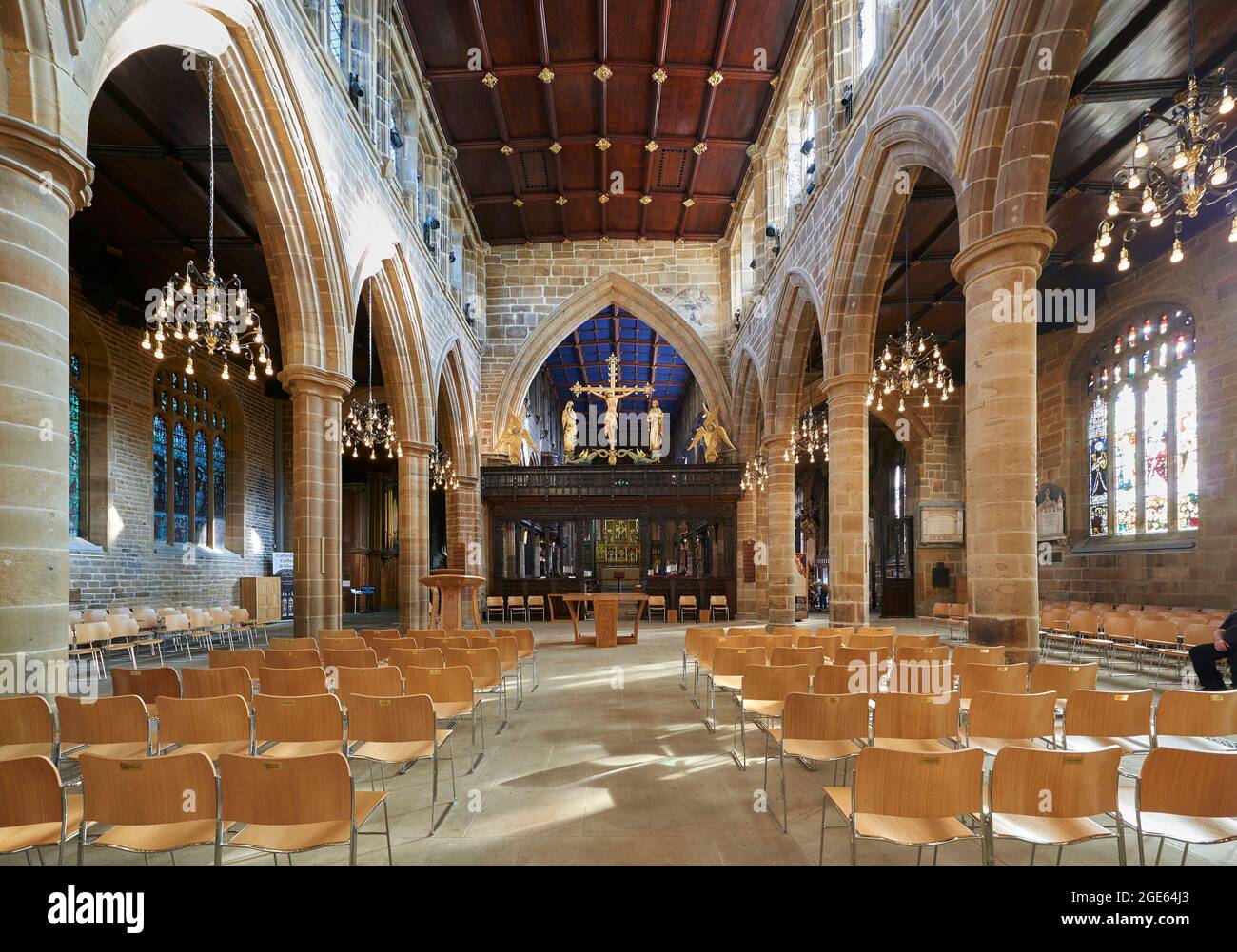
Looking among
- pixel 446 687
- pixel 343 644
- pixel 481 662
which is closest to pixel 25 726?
pixel 446 687

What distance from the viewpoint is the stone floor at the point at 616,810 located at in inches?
125

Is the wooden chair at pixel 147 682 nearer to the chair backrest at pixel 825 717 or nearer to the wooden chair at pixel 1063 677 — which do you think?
the chair backrest at pixel 825 717

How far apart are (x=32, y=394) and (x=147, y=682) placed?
1.90m

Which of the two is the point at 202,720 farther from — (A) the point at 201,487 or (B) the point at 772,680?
(A) the point at 201,487

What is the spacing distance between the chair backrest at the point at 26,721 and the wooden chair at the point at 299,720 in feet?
2.94

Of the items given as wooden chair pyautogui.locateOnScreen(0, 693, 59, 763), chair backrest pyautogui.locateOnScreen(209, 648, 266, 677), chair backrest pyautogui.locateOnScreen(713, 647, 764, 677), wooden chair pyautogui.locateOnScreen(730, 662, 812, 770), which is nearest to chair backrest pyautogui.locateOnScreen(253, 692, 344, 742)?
wooden chair pyautogui.locateOnScreen(0, 693, 59, 763)

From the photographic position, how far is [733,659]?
5.58 meters

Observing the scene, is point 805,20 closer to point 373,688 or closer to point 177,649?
point 373,688

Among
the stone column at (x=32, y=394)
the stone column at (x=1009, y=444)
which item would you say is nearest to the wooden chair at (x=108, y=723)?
the stone column at (x=32, y=394)

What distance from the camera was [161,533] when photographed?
1391cm

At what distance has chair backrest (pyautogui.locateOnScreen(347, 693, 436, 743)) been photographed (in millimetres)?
3586

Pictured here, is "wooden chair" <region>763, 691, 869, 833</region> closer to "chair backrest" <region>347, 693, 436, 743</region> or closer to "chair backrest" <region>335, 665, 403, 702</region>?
→ "chair backrest" <region>347, 693, 436, 743</region>

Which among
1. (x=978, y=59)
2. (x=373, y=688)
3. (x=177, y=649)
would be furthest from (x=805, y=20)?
(x=177, y=649)
